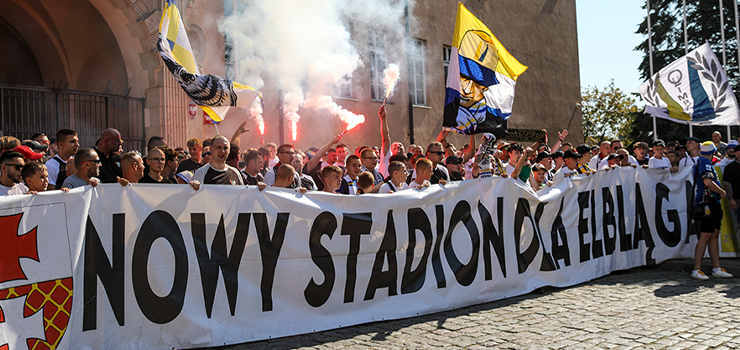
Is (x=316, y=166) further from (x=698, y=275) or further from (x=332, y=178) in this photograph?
(x=698, y=275)

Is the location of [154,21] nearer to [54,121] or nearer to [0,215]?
[54,121]

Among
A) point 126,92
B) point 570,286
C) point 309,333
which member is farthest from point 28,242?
point 126,92

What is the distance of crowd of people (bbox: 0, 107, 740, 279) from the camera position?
514cm

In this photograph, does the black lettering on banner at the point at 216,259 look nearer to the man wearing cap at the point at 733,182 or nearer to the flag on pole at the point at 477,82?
the flag on pole at the point at 477,82

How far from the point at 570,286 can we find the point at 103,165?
526 centimetres

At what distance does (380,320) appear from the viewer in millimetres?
5645

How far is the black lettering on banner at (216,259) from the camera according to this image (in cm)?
491

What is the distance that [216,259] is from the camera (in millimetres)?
4992

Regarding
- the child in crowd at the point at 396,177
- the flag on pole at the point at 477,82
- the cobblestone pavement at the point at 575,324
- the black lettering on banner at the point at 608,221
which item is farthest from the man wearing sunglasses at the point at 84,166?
the black lettering on banner at the point at 608,221

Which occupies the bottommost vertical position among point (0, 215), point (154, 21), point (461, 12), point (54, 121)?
point (0, 215)

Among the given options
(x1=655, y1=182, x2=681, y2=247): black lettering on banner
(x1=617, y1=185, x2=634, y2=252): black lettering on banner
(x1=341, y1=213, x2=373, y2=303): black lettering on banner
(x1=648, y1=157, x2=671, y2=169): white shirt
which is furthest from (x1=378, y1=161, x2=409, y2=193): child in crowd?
(x1=648, y1=157, x2=671, y2=169): white shirt

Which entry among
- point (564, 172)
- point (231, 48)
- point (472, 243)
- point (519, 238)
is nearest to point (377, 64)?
point (231, 48)

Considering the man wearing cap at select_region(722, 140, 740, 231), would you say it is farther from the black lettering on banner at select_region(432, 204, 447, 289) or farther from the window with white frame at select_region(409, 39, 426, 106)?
the window with white frame at select_region(409, 39, 426, 106)

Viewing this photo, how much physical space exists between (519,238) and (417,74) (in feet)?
38.1
